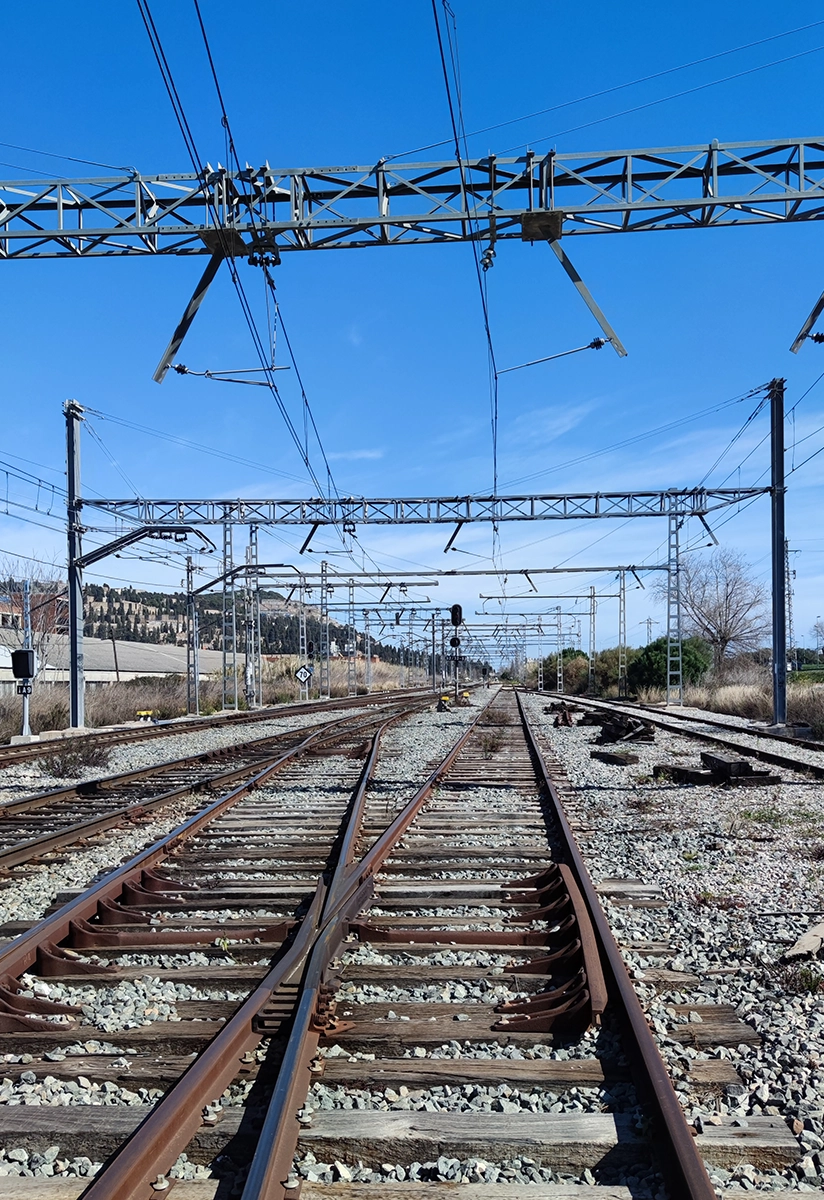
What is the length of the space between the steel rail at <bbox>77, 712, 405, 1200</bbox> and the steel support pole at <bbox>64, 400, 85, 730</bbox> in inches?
885

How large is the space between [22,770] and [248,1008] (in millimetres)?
13198

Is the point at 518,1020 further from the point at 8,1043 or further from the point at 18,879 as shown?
the point at 18,879

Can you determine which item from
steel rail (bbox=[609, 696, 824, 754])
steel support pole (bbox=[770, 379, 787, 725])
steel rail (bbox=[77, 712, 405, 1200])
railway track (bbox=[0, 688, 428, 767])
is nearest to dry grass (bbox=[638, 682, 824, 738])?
steel rail (bbox=[609, 696, 824, 754])

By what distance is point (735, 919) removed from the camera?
6.07 metres

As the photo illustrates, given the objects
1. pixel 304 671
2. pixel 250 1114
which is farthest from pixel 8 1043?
pixel 304 671

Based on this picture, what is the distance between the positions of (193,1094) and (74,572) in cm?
2462

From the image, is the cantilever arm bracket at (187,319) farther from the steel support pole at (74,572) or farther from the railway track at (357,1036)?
the steel support pole at (74,572)

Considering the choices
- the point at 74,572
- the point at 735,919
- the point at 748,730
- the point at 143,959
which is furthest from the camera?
the point at 74,572

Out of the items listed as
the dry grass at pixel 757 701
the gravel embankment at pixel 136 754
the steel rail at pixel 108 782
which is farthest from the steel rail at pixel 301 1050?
the dry grass at pixel 757 701

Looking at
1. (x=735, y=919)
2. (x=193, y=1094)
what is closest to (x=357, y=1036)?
(x=193, y=1094)

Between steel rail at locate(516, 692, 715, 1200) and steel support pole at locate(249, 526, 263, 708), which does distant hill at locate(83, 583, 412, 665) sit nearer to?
steel support pole at locate(249, 526, 263, 708)

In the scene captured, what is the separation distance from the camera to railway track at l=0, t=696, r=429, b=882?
8570 mm

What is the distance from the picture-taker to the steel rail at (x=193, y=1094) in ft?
9.05

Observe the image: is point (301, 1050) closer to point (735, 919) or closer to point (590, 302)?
point (735, 919)
